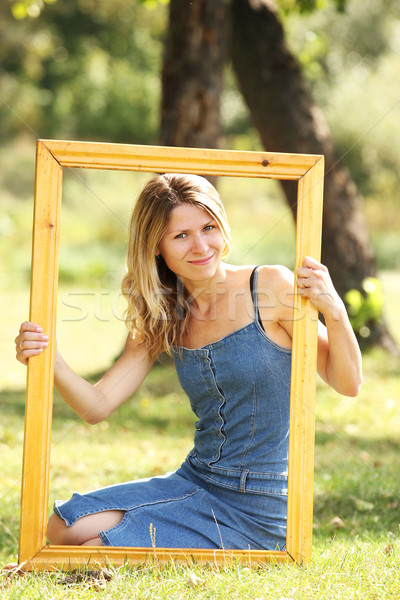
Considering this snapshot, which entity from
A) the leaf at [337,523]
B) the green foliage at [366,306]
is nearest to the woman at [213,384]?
Answer: the leaf at [337,523]

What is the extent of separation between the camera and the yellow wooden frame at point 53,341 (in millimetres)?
2469

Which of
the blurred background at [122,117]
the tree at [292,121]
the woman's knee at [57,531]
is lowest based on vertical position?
the woman's knee at [57,531]

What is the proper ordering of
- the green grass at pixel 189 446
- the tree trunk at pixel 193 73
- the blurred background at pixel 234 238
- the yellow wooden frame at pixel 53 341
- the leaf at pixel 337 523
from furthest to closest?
the tree trunk at pixel 193 73, the blurred background at pixel 234 238, the leaf at pixel 337 523, the yellow wooden frame at pixel 53 341, the green grass at pixel 189 446

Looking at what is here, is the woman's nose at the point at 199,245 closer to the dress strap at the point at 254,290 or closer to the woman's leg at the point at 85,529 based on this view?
the dress strap at the point at 254,290

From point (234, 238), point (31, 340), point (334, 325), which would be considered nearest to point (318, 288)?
point (334, 325)

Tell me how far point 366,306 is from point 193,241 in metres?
5.05

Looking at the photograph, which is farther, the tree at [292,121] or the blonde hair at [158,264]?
the tree at [292,121]

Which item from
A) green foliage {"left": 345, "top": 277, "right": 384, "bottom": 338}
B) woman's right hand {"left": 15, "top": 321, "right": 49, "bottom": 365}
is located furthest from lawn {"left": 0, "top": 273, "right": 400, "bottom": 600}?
woman's right hand {"left": 15, "top": 321, "right": 49, "bottom": 365}

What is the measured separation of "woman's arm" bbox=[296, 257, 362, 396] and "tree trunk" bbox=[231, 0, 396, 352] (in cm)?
500

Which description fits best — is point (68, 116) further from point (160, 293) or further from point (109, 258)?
point (160, 293)

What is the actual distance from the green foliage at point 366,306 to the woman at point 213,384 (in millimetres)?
4727

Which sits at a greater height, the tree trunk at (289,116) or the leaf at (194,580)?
the tree trunk at (289,116)

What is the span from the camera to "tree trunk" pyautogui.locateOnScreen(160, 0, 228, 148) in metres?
6.50

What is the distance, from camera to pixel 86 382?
8.64ft
